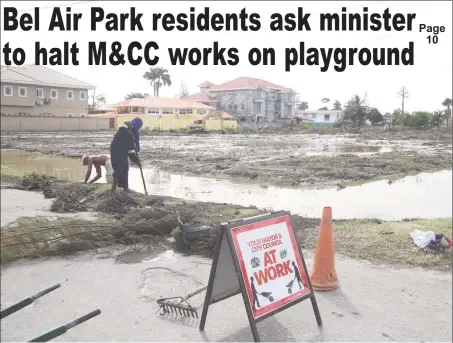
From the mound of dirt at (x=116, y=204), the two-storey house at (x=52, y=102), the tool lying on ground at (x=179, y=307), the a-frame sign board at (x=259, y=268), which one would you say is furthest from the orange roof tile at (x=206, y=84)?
the a-frame sign board at (x=259, y=268)

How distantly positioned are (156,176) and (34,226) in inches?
406

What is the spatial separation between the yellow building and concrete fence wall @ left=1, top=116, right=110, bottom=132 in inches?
114

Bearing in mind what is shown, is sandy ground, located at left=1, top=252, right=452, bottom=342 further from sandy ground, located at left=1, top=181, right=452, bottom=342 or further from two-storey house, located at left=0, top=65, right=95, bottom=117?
two-storey house, located at left=0, top=65, right=95, bottom=117

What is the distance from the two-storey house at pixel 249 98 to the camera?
3007 inches

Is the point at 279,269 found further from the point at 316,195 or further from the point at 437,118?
the point at 437,118

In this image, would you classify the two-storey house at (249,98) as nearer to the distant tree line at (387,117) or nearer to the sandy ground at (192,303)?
the distant tree line at (387,117)

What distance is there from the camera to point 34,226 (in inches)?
229

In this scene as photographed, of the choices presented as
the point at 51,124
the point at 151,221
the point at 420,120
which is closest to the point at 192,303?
the point at 151,221

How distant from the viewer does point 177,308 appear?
4168 mm

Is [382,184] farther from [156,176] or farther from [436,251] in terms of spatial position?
[436,251]

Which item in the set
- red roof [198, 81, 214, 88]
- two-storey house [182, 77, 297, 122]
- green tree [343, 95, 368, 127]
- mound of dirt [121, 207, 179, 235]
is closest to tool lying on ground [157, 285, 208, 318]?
mound of dirt [121, 207, 179, 235]

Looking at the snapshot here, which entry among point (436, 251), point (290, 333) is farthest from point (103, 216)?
point (436, 251)

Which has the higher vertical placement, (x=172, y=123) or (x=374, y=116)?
(x=374, y=116)

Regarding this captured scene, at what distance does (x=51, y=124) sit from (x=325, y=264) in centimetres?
4419
